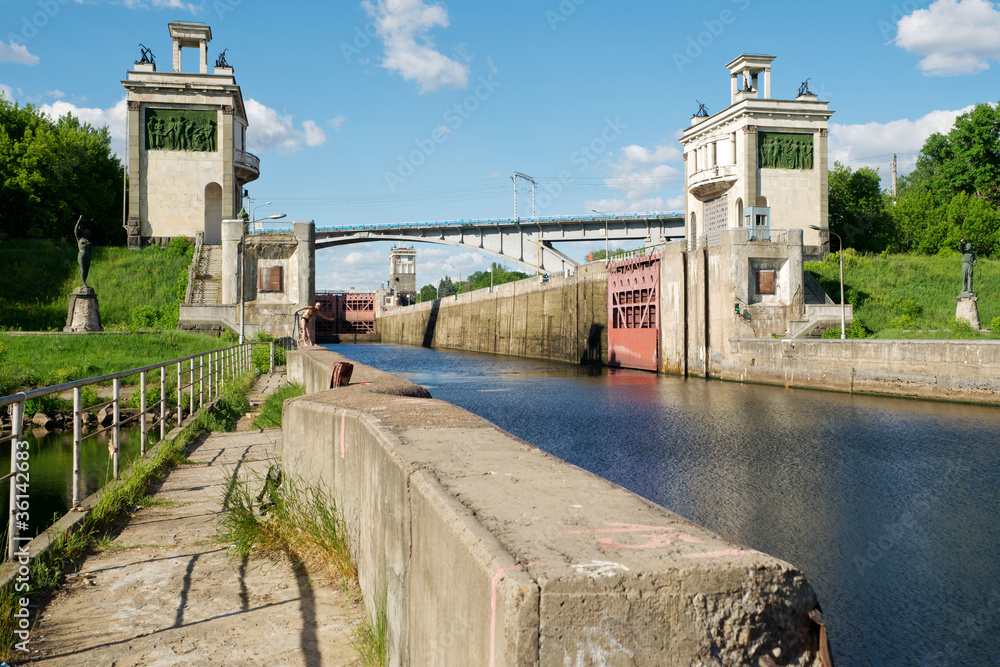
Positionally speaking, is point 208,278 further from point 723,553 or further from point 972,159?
point 972,159

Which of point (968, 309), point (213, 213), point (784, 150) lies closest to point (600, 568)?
point (968, 309)

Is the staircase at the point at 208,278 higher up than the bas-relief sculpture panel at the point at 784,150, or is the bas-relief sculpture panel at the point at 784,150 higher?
the bas-relief sculpture panel at the point at 784,150

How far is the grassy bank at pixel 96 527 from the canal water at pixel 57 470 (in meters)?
0.30

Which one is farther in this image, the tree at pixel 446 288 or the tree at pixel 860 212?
the tree at pixel 446 288

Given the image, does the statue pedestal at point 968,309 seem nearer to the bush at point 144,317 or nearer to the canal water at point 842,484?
the canal water at point 842,484

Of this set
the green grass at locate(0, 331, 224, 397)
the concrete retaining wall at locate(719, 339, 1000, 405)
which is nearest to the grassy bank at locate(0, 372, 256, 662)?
the green grass at locate(0, 331, 224, 397)

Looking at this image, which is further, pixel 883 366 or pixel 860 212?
pixel 860 212

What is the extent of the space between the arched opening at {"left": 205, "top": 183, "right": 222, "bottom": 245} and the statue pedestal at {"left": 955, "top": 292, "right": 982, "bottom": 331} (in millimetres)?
41643

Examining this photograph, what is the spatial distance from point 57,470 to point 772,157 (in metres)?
44.7

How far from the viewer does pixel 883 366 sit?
2027 centimetres

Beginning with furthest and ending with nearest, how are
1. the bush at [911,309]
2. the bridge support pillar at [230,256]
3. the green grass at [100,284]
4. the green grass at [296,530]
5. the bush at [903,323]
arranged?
the bridge support pillar at [230,256]
the green grass at [100,284]
the bush at [911,309]
the bush at [903,323]
the green grass at [296,530]

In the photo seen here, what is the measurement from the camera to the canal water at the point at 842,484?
5688 millimetres

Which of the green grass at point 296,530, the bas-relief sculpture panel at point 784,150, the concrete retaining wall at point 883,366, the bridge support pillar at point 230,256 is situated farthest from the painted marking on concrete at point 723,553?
the bas-relief sculpture panel at point 784,150

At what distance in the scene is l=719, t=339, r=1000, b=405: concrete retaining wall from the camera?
17.9 m
